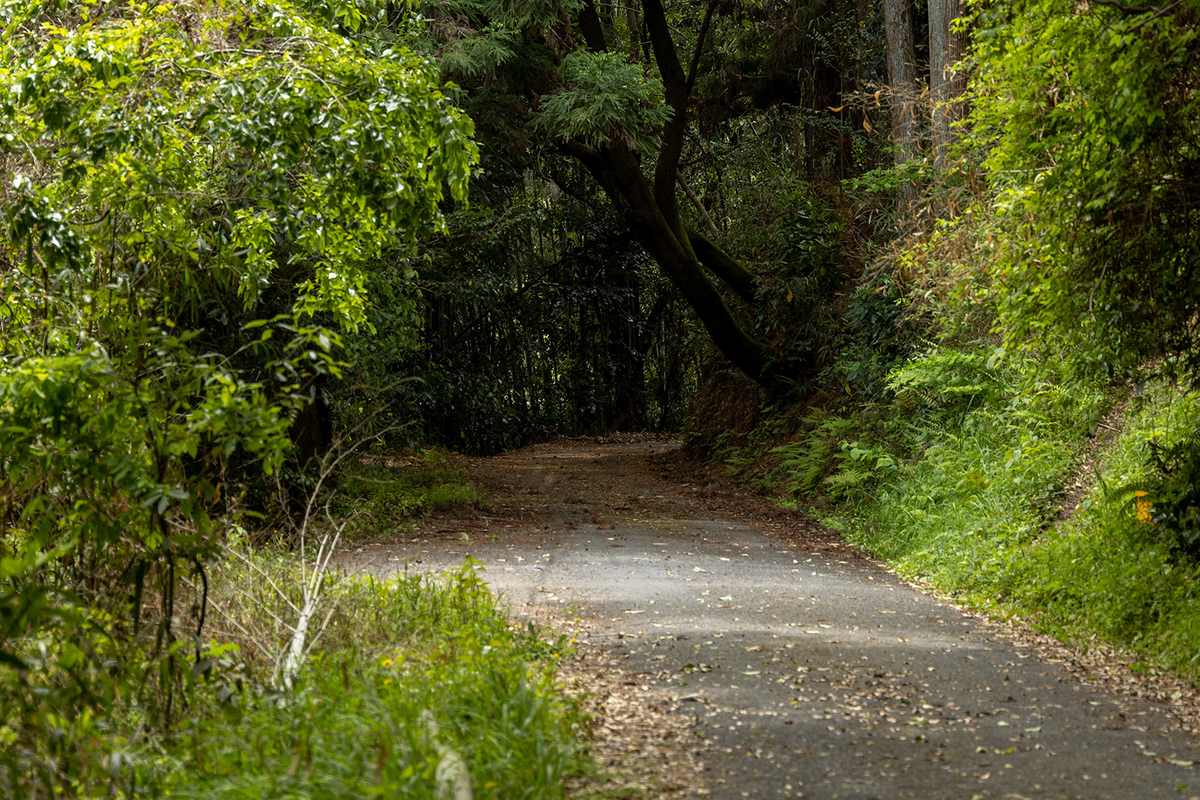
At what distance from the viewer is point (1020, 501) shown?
28.4 ft

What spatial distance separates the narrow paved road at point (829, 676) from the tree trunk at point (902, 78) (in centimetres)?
534

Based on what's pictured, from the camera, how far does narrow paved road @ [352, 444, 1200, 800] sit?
4.24 m

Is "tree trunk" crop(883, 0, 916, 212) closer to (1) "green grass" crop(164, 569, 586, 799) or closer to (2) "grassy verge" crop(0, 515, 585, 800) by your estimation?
(2) "grassy verge" crop(0, 515, 585, 800)

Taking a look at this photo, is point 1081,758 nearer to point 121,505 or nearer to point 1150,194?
point 1150,194

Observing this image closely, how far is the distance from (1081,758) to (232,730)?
3.72 meters

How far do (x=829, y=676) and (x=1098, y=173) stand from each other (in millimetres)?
3485

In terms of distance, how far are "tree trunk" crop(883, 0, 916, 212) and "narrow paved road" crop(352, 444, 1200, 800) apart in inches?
210

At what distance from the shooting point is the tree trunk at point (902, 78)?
1246 cm

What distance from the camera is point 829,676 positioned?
220 inches

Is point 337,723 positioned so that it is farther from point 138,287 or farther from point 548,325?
point 548,325

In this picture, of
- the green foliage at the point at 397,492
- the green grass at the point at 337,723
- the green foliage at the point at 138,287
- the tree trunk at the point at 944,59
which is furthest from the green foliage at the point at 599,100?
the green grass at the point at 337,723

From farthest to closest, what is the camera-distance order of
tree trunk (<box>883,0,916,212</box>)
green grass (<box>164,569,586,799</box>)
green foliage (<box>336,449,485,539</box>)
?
tree trunk (<box>883,0,916,212</box>)
green foliage (<box>336,449,485,539</box>)
green grass (<box>164,569,586,799</box>)

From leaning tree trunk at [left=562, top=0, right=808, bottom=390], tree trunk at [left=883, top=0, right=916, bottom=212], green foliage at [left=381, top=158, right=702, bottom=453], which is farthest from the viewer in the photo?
green foliage at [left=381, top=158, right=702, bottom=453]

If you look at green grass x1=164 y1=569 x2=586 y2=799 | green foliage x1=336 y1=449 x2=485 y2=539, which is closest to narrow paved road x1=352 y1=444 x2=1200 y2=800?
green grass x1=164 y1=569 x2=586 y2=799
